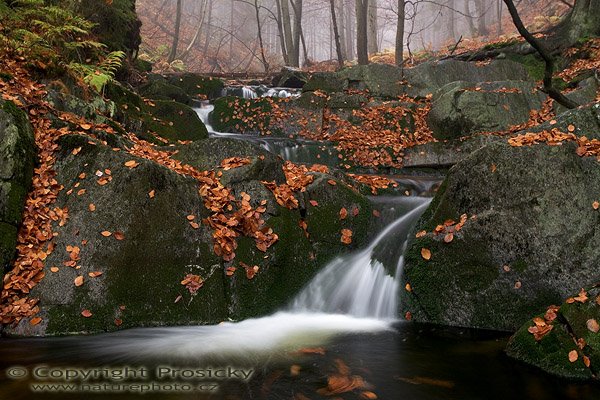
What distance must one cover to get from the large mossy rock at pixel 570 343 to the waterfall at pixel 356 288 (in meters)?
1.76

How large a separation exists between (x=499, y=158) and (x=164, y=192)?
157 inches

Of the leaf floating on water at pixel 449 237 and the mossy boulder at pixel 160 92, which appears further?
the mossy boulder at pixel 160 92

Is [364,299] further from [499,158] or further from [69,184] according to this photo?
[69,184]

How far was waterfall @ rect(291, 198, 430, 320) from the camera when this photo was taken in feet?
17.3

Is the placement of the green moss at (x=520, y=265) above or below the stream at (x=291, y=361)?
above

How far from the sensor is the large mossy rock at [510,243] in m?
4.41

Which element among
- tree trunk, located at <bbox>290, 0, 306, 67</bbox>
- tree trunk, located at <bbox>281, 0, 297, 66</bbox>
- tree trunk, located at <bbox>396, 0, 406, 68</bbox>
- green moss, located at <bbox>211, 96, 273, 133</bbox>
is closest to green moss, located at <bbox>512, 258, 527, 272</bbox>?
green moss, located at <bbox>211, 96, 273, 133</bbox>

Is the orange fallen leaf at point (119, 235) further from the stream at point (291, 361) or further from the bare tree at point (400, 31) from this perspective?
the bare tree at point (400, 31)

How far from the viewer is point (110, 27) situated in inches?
414

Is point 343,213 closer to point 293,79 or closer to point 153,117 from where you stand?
point 153,117

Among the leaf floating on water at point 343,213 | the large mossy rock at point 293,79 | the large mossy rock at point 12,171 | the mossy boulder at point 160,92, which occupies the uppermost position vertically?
the large mossy rock at point 293,79

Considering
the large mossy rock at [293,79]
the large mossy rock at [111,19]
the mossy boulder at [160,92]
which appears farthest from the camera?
the large mossy rock at [293,79]

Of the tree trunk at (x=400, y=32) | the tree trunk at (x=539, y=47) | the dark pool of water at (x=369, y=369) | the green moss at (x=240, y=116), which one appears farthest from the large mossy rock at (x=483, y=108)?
the dark pool of water at (x=369, y=369)

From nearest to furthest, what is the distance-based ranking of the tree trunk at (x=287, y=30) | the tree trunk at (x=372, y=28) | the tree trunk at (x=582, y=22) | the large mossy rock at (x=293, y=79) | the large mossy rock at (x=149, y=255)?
the large mossy rock at (x=149, y=255) → the tree trunk at (x=582, y=22) → the large mossy rock at (x=293, y=79) → the tree trunk at (x=287, y=30) → the tree trunk at (x=372, y=28)
